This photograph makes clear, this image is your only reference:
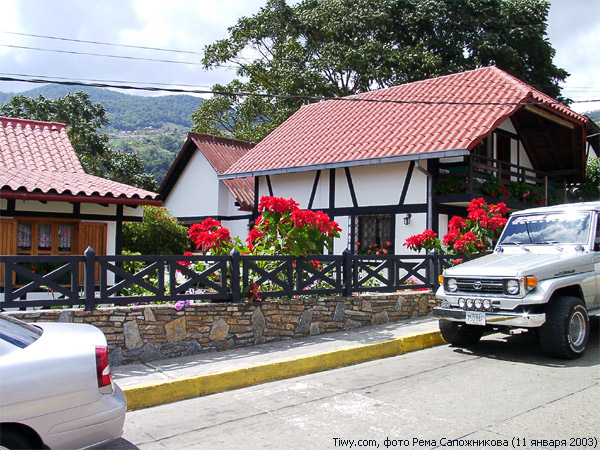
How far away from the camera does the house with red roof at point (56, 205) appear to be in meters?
10.9

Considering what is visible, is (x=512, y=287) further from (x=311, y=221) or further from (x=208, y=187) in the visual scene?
(x=208, y=187)

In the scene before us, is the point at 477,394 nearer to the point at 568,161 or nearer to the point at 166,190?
the point at 568,161

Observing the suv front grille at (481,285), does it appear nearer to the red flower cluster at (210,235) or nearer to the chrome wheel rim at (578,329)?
the chrome wheel rim at (578,329)

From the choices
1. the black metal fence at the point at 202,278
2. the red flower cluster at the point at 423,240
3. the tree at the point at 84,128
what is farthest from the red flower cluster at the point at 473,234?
the tree at the point at 84,128

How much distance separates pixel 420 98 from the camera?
1861 cm

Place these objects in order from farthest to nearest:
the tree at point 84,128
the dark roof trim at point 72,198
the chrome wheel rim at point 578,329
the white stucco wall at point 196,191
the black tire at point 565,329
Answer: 1. the tree at point 84,128
2. the white stucco wall at point 196,191
3. the dark roof trim at point 72,198
4. the chrome wheel rim at point 578,329
5. the black tire at point 565,329

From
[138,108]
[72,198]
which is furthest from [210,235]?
[138,108]

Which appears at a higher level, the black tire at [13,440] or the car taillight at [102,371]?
the car taillight at [102,371]

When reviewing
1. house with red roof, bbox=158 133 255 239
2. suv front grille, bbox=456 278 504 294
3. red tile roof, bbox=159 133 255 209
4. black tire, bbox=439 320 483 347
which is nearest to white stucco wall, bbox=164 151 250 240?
house with red roof, bbox=158 133 255 239

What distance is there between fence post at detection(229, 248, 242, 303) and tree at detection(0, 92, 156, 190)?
2562 cm

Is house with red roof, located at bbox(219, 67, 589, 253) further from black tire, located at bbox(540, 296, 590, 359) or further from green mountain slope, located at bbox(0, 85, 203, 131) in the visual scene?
green mountain slope, located at bbox(0, 85, 203, 131)

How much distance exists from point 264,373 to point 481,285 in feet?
10.5

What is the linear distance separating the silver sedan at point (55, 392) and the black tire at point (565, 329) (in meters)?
5.52

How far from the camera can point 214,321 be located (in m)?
8.52
